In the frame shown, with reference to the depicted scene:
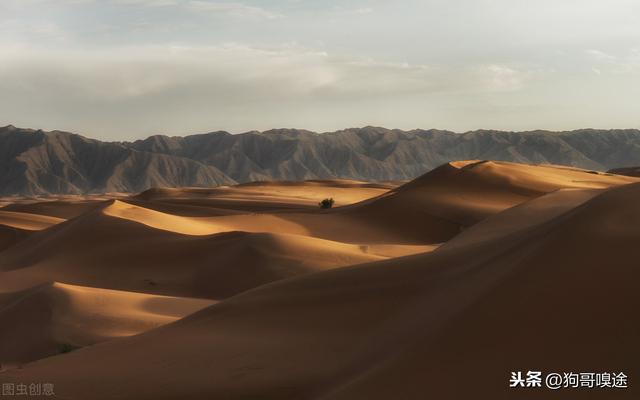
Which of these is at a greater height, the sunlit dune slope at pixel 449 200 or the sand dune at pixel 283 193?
the sunlit dune slope at pixel 449 200

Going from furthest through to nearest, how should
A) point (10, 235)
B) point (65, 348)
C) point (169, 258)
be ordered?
point (10, 235), point (169, 258), point (65, 348)

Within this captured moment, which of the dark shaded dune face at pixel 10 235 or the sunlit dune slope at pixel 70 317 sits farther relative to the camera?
the dark shaded dune face at pixel 10 235

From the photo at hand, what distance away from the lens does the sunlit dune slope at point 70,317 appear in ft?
40.9

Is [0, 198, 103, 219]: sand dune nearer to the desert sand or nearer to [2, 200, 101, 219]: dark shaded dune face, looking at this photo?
[2, 200, 101, 219]: dark shaded dune face

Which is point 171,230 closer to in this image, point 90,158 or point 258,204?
point 258,204

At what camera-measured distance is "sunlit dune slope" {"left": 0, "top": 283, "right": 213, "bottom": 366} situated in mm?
12469

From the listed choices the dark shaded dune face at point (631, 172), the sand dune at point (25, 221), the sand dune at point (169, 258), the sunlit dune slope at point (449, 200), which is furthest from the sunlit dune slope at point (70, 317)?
the dark shaded dune face at point (631, 172)

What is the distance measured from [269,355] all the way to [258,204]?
145ft

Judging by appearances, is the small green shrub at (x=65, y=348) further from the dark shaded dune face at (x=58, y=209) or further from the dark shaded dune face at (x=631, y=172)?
the dark shaded dune face at (x=631, y=172)

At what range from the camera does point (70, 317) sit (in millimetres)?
13711

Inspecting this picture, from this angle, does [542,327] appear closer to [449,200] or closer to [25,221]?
[449,200]

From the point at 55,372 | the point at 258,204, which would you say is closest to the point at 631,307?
the point at 55,372

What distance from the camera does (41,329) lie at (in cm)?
1328

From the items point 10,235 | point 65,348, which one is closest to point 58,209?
point 10,235
